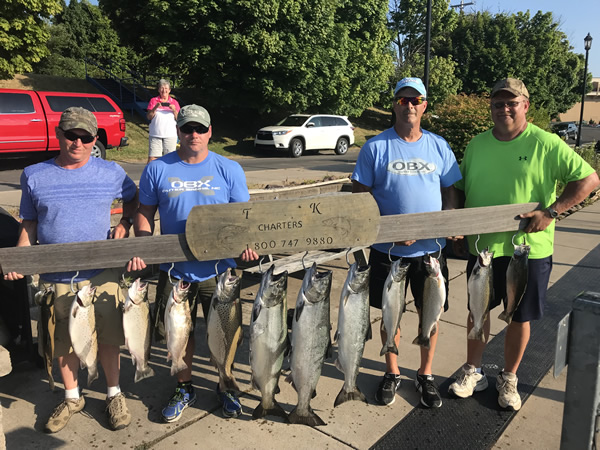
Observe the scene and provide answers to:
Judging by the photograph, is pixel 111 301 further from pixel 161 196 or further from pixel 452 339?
pixel 452 339

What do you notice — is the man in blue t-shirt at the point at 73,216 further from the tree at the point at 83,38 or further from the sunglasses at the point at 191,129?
the tree at the point at 83,38

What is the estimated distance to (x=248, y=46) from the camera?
19125mm

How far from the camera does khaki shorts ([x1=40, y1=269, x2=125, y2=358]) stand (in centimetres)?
276

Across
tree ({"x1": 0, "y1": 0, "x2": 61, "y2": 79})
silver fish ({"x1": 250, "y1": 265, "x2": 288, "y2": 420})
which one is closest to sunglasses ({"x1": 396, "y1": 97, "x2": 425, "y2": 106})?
silver fish ({"x1": 250, "y1": 265, "x2": 288, "y2": 420})

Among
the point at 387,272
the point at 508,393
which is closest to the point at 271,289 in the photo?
the point at 387,272

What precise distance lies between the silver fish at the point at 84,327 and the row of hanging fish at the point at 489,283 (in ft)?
7.22

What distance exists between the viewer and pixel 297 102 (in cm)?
2208

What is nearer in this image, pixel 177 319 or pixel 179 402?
pixel 177 319

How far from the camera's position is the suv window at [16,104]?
11680mm

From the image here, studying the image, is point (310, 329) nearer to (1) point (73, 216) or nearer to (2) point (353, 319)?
(2) point (353, 319)

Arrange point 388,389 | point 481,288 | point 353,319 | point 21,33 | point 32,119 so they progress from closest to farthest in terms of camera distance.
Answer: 1. point 353,319
2. point 481,288
3. point 388,389
4. point 32,119
5. point 21,33

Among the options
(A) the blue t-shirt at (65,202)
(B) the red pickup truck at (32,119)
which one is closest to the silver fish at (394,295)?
(A) the blue t-shirt at (65,202)

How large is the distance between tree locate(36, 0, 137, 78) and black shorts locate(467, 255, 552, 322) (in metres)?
31.9

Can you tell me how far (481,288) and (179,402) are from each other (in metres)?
2.09
